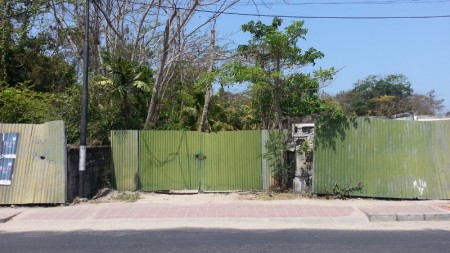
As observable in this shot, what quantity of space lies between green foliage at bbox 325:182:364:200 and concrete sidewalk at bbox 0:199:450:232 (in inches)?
16.5

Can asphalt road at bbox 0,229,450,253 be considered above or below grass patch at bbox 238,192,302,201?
below

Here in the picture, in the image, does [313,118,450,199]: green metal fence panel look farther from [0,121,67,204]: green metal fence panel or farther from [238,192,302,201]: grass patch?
[0,121,67,204]: green metal fence panel

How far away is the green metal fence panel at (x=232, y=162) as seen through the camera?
12.9m

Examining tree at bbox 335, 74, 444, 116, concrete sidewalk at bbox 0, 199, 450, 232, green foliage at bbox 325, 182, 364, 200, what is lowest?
concrete sidewalk at bbox 0, 199, 450, 232

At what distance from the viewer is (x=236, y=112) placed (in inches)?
932

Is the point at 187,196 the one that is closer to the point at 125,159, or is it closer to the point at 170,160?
the point at 170,160

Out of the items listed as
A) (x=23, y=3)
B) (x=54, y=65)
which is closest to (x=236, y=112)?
(x=54, y=65)

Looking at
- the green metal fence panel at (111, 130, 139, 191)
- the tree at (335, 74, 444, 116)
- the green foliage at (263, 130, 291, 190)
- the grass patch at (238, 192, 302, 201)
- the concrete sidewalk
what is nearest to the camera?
the concrete sidewalk

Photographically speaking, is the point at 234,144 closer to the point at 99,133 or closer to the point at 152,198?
the point at 152,198

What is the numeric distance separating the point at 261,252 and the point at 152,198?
5.96 meters

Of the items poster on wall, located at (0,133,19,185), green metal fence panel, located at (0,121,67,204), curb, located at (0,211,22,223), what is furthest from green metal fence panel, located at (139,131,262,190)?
curb, located at (0,211,22,223)

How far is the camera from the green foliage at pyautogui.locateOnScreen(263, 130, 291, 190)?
12.4 meters

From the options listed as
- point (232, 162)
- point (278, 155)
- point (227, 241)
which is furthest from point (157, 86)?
point (227, 241)

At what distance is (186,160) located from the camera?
42.6 feet
